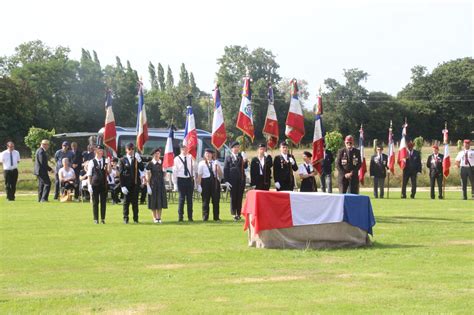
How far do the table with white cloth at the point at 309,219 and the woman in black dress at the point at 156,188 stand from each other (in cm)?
576

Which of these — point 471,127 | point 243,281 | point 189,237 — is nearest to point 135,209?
point 189,237

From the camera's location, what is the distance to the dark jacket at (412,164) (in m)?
31.2

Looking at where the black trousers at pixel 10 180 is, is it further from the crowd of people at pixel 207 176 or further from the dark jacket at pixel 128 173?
the dark jacket at pixel 128 173

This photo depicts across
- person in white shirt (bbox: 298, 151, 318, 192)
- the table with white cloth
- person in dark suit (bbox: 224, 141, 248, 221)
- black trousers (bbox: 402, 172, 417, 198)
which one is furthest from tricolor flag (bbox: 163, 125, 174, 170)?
the table with white cloth

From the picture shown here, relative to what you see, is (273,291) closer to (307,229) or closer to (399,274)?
(399,274)

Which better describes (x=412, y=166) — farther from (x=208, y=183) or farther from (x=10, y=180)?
(x=10, y=180)

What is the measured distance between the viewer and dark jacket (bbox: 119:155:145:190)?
20.4 meters

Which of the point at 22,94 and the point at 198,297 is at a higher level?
the point at 22,94

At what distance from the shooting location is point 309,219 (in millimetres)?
14789

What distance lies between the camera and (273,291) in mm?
10453

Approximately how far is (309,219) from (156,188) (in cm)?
654

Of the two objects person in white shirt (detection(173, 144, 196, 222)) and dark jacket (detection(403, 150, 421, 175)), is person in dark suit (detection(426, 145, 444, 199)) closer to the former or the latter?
dark jacket (detection(403, 150, 421, 175))

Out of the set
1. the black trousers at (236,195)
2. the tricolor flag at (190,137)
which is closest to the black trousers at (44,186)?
the tricolor flag at (190,137)

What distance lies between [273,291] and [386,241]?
598 cm
